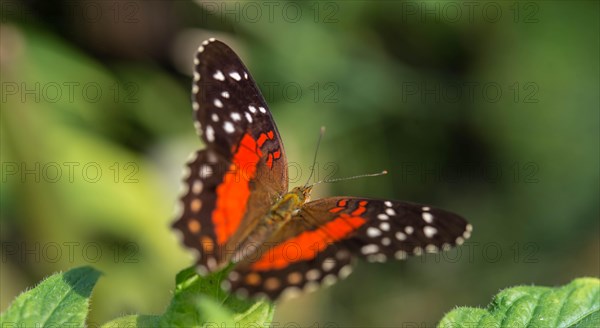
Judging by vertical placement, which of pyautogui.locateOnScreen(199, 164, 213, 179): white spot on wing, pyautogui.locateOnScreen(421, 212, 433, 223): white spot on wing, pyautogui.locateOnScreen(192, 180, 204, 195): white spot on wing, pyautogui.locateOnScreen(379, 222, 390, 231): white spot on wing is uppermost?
pyautogui.locateOnScreen(199, 164, 213, 179): white spot on wing

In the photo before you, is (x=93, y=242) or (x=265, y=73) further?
(x=265, y=73)

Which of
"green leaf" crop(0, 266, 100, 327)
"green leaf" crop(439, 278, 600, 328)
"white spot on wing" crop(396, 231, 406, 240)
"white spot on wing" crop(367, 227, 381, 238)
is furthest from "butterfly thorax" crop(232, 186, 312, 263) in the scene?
"green leaf" crop(439, 278, 600, 328)

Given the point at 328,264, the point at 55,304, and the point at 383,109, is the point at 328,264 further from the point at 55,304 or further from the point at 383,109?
the point at 383,109

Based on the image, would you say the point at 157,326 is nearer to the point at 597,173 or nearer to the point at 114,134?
the point at 114,134

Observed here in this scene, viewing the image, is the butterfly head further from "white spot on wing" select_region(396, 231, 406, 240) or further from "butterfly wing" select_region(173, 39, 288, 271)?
"white spot on wing" select_region(396, 231, 406, 240)

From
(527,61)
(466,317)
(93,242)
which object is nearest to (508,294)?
(466,317)

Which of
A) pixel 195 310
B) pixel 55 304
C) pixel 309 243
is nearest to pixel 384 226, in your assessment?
pixel 309 243
